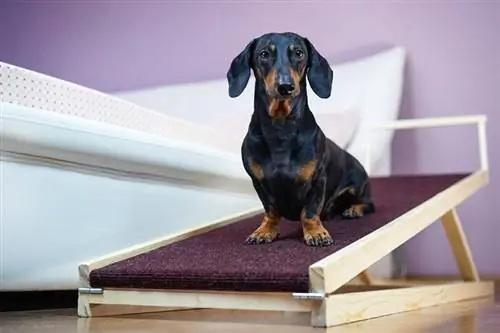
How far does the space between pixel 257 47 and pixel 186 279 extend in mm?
412

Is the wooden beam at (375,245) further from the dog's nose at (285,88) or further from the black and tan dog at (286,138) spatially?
the dog's nose at (285,88)

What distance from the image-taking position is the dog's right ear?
1.41 metres

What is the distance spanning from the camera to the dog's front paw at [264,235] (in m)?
1.45

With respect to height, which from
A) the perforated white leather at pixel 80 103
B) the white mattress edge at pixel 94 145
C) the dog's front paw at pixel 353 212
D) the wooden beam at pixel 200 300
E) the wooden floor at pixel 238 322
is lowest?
the wooden floor at pixel 238 322

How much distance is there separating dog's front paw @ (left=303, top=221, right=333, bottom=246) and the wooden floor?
0.43 feet

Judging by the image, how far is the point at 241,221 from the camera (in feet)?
5.88

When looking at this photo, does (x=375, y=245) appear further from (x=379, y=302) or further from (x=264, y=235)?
(x=264, y=235)

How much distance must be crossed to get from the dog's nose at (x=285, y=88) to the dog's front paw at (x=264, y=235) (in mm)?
287

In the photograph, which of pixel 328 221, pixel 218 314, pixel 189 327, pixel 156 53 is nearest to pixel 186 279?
pixel 189 327

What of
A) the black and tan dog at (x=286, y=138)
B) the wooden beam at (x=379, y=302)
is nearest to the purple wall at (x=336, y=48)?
the wooden beam at (x=379, y=302)

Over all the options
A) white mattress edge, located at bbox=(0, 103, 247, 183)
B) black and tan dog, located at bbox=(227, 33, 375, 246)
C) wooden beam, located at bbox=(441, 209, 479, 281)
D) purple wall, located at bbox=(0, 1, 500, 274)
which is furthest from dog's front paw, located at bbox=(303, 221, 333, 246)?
purple wall, located at bbox=(0, 1, 500, 274)

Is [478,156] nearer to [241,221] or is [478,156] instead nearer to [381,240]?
[241,221]

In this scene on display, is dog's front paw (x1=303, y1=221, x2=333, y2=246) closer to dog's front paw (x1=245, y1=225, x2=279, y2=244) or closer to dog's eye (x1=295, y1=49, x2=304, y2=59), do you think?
dog's front paw (x1=245, y1=225, x2=279, y2=244)

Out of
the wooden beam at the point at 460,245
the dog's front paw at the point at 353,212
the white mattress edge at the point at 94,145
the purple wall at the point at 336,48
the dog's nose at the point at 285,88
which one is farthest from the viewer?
the purple wall at the point at 336,48
